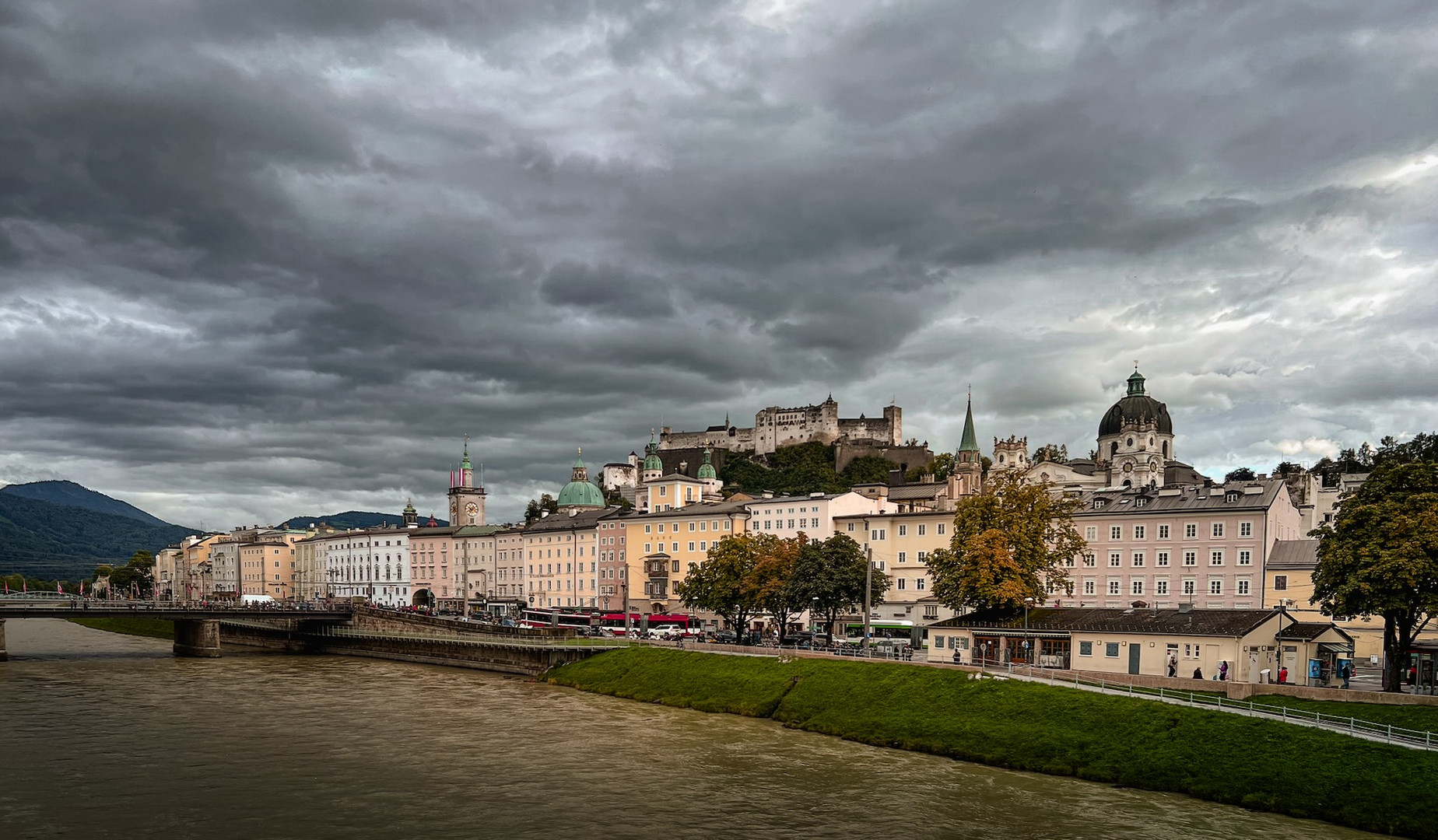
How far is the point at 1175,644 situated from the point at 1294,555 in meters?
24.6

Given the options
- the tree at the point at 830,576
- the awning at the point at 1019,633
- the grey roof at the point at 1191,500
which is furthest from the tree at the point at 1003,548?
the grey roof at the point at 1191,500

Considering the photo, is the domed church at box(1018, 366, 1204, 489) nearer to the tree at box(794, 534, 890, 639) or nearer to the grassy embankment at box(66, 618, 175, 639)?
the tree at box(794, 534, 890, 639)

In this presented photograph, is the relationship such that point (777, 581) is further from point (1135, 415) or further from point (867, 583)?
point (1135, 415)

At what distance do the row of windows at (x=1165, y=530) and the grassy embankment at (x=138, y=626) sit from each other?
116339 mm

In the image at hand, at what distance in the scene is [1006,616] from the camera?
64750 millimetres

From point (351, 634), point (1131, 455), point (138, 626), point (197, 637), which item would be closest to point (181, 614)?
point (197, 637)

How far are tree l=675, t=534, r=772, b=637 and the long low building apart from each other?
78.4ft

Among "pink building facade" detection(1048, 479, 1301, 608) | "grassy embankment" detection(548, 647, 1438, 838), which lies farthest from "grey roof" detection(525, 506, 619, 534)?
"grassy embankment" detection(548, 647, 1438, 838)

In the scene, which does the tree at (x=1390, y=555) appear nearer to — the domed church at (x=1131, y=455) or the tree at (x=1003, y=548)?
the tree at (x=1003, y=548)

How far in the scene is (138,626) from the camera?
158 meters

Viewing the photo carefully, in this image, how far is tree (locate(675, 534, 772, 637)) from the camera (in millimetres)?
83750

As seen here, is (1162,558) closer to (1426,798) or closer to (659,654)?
(659,654)

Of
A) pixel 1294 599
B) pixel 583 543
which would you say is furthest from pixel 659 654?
pixel 583 543

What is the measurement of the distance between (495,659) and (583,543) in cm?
4360
